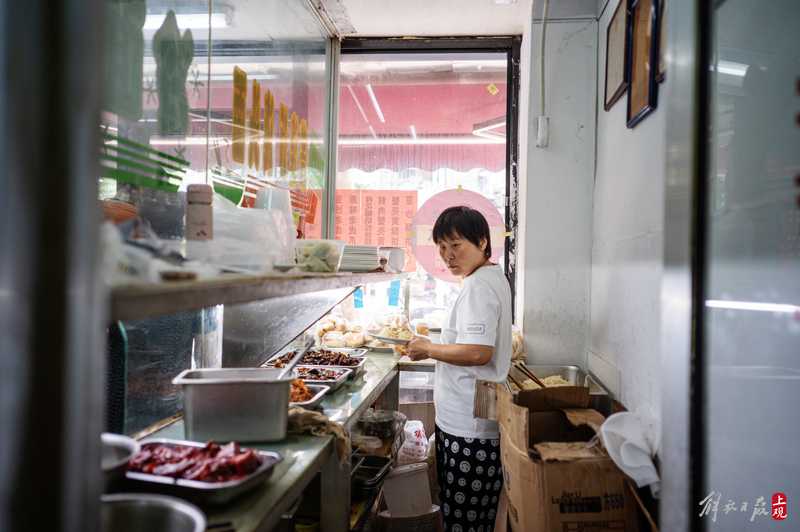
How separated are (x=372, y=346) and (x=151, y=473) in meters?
2.76

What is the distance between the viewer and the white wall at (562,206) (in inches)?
149

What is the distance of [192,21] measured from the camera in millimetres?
2109

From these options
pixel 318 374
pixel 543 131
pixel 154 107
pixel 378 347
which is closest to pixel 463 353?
pixel 318 374

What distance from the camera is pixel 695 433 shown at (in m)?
0.90

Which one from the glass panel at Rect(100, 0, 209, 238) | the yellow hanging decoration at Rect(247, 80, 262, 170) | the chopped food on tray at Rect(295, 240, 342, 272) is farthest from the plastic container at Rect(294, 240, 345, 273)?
the yellow hanging decoration at Rect(247, 80, 262, 170)

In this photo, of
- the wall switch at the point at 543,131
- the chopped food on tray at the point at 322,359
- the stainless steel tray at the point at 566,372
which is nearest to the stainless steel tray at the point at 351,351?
the chopped food on tray at the point at 322,359

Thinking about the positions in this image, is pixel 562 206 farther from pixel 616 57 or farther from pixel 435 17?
pixel 435 17

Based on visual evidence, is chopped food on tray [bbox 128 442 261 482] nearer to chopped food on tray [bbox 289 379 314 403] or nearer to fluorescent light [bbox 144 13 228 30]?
chopped food on tray [bbox 289 379 314 403]

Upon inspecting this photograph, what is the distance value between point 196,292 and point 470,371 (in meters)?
2.14

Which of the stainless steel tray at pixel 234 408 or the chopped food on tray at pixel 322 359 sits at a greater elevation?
the stainless steel tray at pixel 234 408

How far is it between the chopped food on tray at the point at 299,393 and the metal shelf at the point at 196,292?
32.7 inches

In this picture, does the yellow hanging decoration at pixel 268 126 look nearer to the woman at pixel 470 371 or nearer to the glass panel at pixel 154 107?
the glass panel at pixel 154 107

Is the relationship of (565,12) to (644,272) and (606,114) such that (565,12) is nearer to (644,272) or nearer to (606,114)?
(606,114)

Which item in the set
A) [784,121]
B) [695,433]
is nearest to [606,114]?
[784,121]
